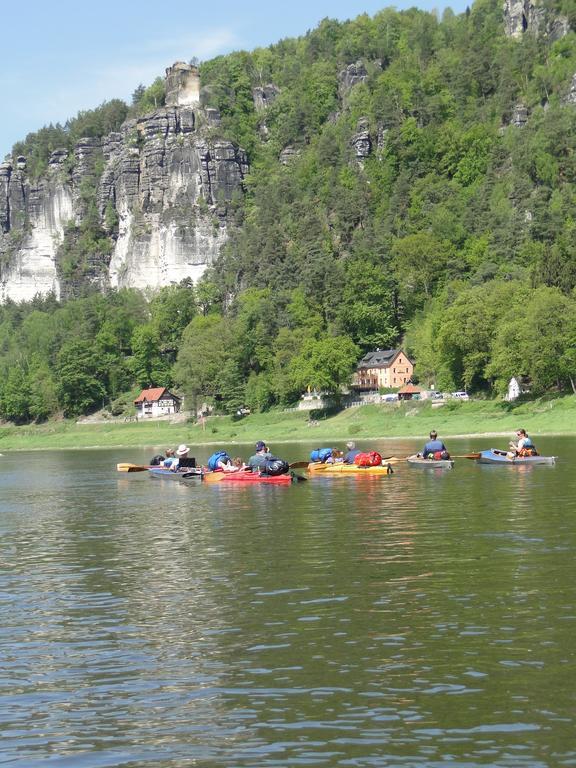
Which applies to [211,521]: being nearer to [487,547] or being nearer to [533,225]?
[487,547]

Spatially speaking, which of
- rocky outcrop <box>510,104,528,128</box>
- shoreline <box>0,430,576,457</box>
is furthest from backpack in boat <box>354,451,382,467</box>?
rocky outcrop <box>510,104,528,128</box>

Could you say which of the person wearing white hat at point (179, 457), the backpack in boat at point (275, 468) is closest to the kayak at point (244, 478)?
the backpack in boat at point (275, 468)

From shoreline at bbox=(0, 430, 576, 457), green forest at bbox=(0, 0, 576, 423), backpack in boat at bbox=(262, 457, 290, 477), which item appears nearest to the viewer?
backpack in boat at bbox=(262, 457, 290, 477)

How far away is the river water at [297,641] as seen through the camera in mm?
13656

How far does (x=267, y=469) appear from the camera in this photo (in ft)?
165

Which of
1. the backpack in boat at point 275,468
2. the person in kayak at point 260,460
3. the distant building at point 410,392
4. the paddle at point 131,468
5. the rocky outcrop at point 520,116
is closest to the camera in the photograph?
the backpack in boat at point 275,468

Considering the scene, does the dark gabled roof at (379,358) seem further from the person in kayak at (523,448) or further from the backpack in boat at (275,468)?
the backpack in boat at (275,468)

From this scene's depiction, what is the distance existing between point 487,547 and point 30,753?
1593cm

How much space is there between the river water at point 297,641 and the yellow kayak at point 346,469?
1528 centimetres

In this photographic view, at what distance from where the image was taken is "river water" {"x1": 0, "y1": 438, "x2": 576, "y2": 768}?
13656 mm

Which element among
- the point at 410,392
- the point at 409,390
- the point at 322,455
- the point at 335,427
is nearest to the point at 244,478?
the point at 322,455

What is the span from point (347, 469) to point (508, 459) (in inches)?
319

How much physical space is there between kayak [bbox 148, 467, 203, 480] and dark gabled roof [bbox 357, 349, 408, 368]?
7586 centimetres

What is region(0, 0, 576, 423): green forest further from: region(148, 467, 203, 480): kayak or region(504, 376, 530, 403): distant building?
region(148, 467, 203, 480): kayak
